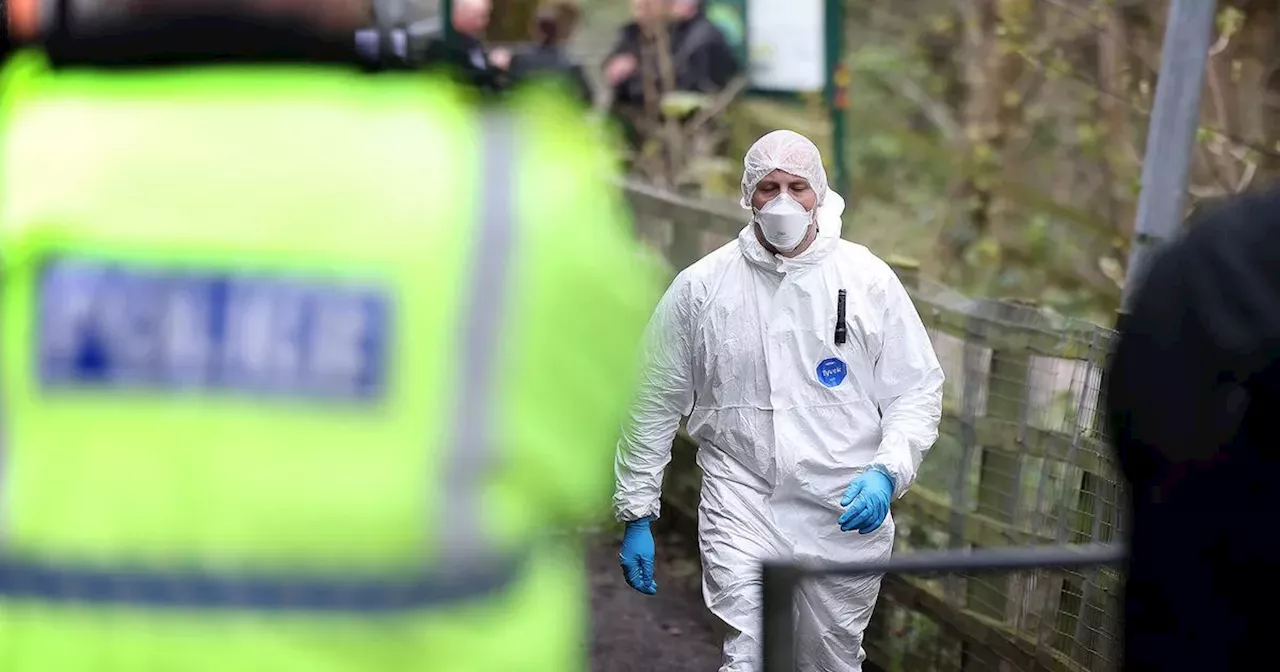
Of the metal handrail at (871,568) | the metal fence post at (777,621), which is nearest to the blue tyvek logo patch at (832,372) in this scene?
the metal handrail at (871,568)

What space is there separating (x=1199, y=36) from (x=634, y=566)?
2.16 meters

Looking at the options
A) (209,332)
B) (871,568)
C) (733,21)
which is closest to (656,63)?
(733,21)

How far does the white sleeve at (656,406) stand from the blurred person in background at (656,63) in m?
5.88

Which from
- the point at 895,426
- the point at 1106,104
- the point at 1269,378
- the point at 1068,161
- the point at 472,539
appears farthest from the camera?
the point at 1068,161

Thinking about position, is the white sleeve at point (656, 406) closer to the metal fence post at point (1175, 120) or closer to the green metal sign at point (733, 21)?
the metal fence post at point (1175, 120)

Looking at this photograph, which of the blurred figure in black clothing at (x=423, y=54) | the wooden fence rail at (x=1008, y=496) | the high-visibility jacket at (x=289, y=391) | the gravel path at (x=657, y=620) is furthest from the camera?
the gravel path at (x=657, y=620)

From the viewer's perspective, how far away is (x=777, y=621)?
253cm

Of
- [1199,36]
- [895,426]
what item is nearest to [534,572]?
[895,426]

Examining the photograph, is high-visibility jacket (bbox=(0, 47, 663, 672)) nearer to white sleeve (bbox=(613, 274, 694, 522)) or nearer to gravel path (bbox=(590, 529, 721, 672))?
white sleeve (bbox=(613, 274, 694, 522))

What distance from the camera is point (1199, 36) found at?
15.9ft

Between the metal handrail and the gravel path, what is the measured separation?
320cm

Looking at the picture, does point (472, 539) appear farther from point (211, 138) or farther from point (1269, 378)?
point (1269, 378)

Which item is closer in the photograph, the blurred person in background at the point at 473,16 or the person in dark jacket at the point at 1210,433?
the person in dark jacket at the point at 1210,433

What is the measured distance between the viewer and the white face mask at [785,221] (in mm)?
4262
